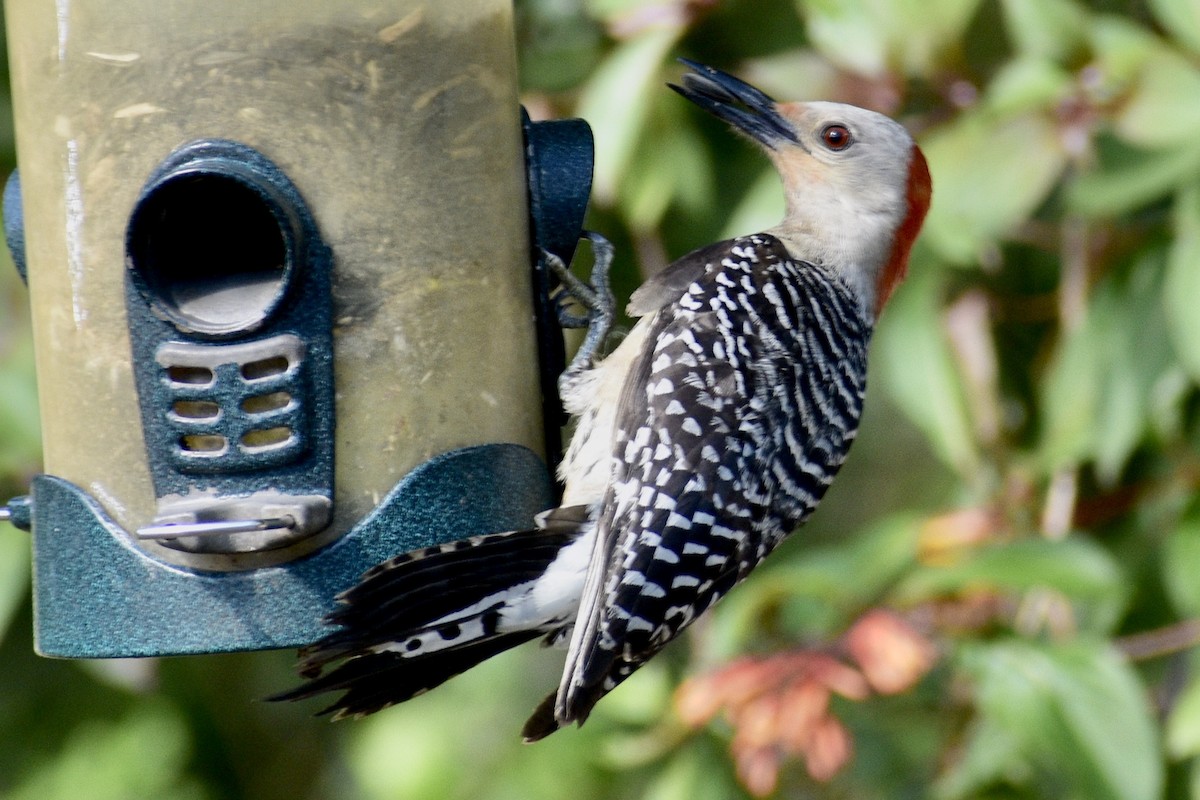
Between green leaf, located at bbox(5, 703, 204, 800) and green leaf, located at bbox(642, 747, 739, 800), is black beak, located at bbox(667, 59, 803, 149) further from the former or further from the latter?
green leaf, located at bbox(5, 703, 204, 800)

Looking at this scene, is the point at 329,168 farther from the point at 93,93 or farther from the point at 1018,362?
the point at 1018,362

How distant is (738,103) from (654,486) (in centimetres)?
118

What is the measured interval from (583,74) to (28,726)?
2.39 m

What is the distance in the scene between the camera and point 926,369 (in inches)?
139

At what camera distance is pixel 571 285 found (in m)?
3.10

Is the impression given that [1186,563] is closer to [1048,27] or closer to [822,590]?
[822,590]

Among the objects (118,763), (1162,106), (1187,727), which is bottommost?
(118,763)

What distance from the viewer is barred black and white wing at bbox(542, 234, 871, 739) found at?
2768mm

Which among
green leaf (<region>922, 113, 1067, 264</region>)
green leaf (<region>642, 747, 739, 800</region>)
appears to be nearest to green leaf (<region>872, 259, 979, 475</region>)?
green leaf (<region>922, 113, 1067, 264</region>)

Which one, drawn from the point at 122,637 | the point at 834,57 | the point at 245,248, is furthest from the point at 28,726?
the point at 834,57

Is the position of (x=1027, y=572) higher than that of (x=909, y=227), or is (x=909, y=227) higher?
(x=909, y=227)

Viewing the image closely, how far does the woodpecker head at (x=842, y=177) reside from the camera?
3.47m

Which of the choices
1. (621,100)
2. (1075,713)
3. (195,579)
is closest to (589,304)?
(621,100)

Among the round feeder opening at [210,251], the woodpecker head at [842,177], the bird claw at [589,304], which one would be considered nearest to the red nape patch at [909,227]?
the woodpecker head at [842,177]
